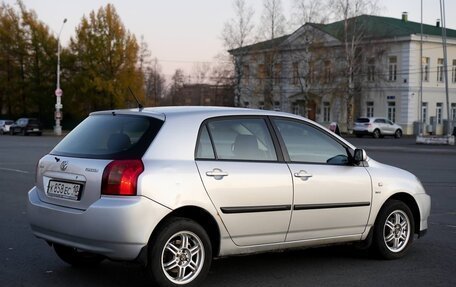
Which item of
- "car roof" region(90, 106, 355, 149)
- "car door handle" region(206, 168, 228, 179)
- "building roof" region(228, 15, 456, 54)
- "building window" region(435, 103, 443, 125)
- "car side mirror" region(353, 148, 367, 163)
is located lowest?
"car door handle" region(206, 168, 228, 179)

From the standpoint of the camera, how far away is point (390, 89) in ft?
190

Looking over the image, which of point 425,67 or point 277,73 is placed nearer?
point 425,67

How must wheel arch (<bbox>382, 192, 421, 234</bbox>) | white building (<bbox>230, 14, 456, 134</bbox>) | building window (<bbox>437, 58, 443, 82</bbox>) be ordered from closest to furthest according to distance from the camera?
wheel arch (<bbox>382, 192, 421, 234</bbox>) → white building (<bbox>230, 14, 456, 134</bbox>) → building window (<bbox>437, 58, 443, 82</bbox>)

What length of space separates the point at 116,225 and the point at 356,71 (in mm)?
50751

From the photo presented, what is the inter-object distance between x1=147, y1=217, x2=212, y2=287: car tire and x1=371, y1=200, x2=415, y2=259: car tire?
7.14ft

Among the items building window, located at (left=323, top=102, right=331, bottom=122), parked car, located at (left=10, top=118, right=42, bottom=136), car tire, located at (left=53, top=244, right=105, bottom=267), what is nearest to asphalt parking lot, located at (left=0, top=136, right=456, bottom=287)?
car tire, located at (left=53, top=244, right=105, bottom=267)

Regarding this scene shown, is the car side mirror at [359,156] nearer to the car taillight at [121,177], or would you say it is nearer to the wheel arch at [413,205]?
the wheel arch at [413,205]

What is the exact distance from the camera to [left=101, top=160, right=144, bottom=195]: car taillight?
5.10m

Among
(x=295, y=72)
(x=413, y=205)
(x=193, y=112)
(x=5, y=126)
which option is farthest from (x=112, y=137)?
(x=5, y=126)

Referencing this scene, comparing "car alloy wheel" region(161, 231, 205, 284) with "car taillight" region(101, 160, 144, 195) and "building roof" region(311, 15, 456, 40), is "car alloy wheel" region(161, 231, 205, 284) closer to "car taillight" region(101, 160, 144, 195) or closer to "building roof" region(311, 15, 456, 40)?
"car taillight" region(101, 160, 144, 195)

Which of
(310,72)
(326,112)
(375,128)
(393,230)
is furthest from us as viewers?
(326,112)

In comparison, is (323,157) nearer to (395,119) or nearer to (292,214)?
(292,214)

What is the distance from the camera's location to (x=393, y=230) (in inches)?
272

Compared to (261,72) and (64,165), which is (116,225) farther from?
(261,72)
